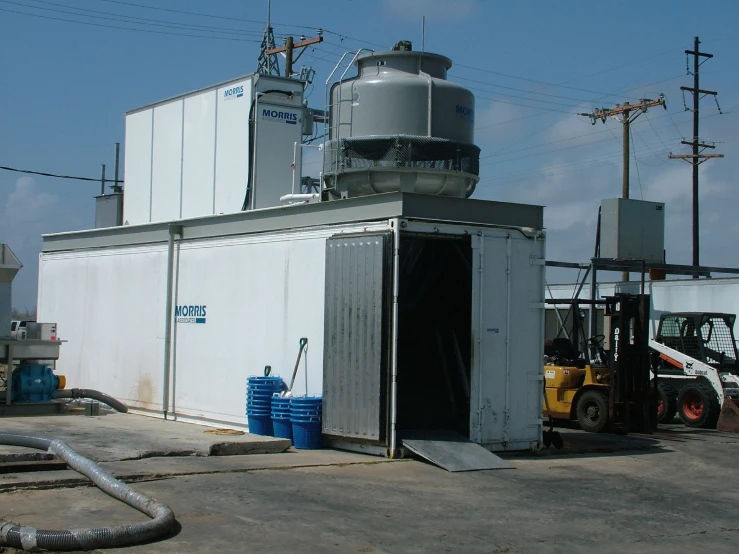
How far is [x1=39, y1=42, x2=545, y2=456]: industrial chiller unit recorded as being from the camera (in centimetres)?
1268

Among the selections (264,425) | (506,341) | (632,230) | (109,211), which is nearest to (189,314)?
(264,425)

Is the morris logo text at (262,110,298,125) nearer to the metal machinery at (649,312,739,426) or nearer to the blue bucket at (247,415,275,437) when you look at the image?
the blue bucket at (247,415,275,437)

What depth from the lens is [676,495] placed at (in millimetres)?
10656

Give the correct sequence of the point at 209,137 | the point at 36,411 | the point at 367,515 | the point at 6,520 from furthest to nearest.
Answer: the point at 209,137 < the point at 36,411 < the point at 367,515 < the point at 6,520

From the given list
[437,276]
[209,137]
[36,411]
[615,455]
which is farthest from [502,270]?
[36,411]

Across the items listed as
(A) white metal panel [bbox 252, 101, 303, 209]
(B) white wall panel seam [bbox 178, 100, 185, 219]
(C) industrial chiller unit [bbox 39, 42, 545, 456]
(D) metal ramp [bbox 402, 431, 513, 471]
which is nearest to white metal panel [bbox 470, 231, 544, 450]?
(C) industrial chiller unit [bbox 39, 42, 545, 456]

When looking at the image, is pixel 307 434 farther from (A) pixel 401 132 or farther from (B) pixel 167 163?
(B) pixel 167 163

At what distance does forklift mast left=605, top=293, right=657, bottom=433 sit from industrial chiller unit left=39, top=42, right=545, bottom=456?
376cm

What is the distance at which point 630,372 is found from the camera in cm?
1700

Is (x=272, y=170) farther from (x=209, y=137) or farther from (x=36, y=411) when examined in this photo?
(x=36, y=411)

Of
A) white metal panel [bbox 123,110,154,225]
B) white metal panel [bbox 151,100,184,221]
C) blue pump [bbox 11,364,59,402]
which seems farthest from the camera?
white metal panel [bbox 123,110,154,225]

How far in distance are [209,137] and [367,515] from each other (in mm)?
10933

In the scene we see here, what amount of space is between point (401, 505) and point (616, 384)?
28.6 feet

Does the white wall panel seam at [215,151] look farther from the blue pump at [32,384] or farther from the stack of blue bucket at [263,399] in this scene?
the stack of blue bucket at [263,399]
